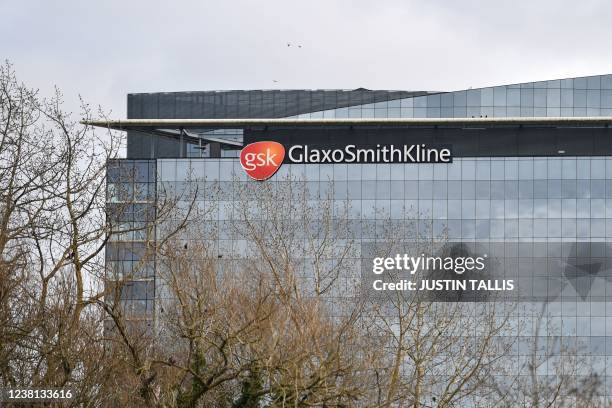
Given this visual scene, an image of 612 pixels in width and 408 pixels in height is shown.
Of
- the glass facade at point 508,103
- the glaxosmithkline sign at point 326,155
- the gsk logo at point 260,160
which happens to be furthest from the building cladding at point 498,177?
the gsk logo at point 260,160

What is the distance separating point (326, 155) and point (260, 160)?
5999 millimetres

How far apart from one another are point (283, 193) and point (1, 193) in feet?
234

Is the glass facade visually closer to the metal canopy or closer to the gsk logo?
the metal canopy

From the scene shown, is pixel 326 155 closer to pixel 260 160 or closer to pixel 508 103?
pixel 260 160

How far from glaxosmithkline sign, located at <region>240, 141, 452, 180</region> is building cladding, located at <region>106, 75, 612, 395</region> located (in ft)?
1.85

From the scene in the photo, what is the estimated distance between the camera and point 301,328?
137 feet

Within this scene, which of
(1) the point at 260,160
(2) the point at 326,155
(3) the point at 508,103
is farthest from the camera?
(3) the point at 508,103

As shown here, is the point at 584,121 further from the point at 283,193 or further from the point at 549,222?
the point at 283,193

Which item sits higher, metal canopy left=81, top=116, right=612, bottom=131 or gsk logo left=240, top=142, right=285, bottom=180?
metal canopy left=81, top=116, right=612, bottom=131

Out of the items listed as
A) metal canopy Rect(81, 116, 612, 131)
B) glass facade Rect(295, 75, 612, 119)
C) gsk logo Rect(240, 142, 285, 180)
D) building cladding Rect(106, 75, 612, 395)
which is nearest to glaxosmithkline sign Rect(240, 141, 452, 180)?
gsk logo Rect(240, 142, 285, 180)

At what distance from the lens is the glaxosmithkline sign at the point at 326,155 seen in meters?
115

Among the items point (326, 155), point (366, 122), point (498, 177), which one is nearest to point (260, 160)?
point (326, 155)

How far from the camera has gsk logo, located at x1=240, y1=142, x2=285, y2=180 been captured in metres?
115

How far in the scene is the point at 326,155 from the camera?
117 metres
